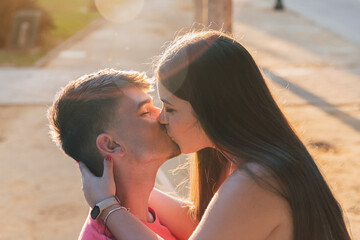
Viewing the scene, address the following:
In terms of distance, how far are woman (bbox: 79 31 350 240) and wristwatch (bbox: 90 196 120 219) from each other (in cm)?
7

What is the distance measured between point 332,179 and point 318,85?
Result: 152 inches

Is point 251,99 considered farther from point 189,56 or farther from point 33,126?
point 33,126

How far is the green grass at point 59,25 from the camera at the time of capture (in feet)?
40.2

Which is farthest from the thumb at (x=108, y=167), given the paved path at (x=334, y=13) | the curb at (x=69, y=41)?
the paved path at (x=334, y=13)

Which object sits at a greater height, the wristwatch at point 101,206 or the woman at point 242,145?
the woman at point 242,145

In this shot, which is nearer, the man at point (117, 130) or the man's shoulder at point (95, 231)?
the man's shoulder at point (95, 231)

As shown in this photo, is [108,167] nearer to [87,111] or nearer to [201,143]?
[87,111]

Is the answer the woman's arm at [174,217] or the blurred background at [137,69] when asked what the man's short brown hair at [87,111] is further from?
the blurred background at [137,69]

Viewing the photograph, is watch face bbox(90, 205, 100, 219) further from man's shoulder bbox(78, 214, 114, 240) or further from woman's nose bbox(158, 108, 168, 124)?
woman's nose bbox(158, 108, 168, 124)

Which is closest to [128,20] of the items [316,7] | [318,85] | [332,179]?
[316,7]

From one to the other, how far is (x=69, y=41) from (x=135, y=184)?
1202cm

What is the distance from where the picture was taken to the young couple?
7.16 ft

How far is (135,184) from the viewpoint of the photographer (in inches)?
105

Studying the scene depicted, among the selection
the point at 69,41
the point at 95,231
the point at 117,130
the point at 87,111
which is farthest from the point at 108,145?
the point at 69,41
